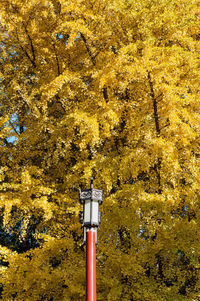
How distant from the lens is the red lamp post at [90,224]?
4.75m

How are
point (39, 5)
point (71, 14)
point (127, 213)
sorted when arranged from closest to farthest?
point (127, 213)
point (71, 14)
point (39, 5)

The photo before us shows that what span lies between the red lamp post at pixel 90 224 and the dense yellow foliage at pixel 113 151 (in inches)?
93.6

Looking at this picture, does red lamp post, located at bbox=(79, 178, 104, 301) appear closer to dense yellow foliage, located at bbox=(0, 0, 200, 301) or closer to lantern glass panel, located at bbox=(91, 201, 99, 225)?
lantern glass panel, located at bbox=(91, 201, 99, 225)

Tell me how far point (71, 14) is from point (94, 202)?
7.09m

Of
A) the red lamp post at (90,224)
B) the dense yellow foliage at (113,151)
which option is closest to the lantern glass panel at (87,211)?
the red lamp post at (90,224)

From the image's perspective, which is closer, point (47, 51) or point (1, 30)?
point (47, 51)

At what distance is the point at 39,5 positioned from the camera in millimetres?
10992

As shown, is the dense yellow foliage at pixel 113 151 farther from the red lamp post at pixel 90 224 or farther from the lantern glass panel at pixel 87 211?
the lantern glass panel at pixel 87 211

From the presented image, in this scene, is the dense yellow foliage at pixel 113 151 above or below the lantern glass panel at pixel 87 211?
above

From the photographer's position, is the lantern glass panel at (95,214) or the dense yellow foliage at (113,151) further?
the dense yellow foliage at (113,151)

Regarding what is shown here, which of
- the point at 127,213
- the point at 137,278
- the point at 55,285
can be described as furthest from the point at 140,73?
the point at 55,285

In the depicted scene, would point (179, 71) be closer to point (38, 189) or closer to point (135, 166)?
point (135, 166)

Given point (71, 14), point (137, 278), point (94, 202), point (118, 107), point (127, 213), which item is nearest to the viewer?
point (94, 202)

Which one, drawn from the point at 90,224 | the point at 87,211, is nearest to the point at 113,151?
the point at 87,211
